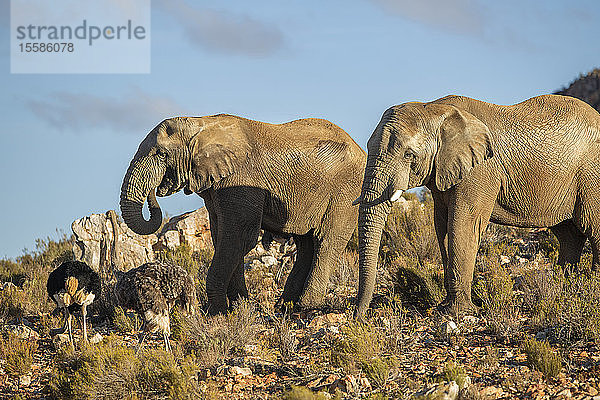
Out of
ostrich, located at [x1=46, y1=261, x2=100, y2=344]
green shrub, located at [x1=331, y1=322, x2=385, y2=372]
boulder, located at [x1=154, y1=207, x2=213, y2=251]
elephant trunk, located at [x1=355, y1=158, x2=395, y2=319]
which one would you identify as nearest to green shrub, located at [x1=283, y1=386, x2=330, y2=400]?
green shrub, located at [x1=331, y1=322, x2=385, y2=372]

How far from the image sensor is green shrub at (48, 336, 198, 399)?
799 centimetres

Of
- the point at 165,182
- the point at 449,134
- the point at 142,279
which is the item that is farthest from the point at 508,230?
the point at 142,279

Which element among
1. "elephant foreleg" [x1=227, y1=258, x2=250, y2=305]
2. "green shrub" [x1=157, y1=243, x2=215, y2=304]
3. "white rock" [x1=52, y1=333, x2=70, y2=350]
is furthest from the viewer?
"green shrub" [x1=157, y1=243, x2=215, y2=304]

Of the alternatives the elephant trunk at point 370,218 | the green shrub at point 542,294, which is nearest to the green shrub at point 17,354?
the elephant trunk at point 370,218

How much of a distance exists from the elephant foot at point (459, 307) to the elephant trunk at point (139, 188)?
13.2 ft

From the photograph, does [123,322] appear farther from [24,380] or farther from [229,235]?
[229,235]

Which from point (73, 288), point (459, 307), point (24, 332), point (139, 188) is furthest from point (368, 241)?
point (24, 332)

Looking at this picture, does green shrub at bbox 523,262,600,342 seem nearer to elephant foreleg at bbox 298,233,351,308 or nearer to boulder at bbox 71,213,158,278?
elephant foreleg at bbox 298,233,351,308

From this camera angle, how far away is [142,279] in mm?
9211

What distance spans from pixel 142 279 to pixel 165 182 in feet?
6.26

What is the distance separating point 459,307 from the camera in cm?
987

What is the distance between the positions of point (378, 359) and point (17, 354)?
4.47m

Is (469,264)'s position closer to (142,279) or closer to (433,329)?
(433,329)

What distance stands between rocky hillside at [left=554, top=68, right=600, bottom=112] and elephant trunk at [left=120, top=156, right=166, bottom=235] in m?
29.1
